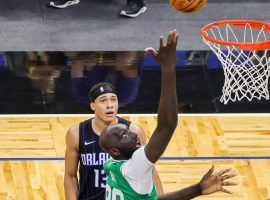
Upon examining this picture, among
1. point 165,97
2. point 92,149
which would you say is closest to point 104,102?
point 92,149

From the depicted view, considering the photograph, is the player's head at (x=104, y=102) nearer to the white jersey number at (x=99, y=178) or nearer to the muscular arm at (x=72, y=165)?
the muscular arm at (x=72, y=165)

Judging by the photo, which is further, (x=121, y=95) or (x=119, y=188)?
(x=121, y=95)

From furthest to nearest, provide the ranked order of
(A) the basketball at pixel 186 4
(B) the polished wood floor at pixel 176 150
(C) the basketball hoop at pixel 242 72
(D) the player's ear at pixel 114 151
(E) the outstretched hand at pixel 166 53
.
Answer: (C) the basketball hoop at pixel 242 72 < (B) the polished wood floor at pixel 176 150 < (A) the basketball at pixel 186 4 < (D) the player's ear at pixel 114 151 < (E) the outstretched hand at pixel 166 53

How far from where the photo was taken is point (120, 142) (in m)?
3.92

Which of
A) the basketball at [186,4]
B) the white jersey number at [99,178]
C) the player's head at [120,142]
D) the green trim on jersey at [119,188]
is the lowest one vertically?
the white jersey number at [99,178]

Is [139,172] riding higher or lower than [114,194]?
higher

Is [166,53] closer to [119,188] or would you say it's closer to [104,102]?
[119,188]

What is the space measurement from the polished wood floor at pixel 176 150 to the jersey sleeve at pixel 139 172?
3.01 m

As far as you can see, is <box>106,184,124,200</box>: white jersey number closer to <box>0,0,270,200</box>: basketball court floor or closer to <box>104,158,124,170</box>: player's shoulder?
<box>104,158,124,170</box>: player's shoulder

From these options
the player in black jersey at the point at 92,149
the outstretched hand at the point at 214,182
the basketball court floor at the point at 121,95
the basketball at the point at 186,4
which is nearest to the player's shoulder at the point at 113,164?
the outstretched hand at the point at 214,182

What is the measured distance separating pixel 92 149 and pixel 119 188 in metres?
1.22

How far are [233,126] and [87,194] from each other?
328 cm

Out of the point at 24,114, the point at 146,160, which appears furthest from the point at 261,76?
the point at 146,160

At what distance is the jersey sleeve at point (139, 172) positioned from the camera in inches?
151
